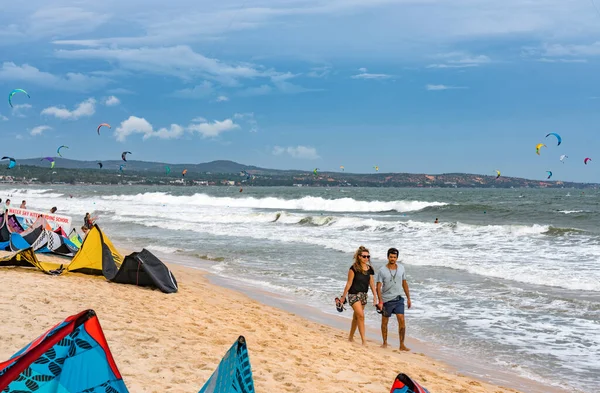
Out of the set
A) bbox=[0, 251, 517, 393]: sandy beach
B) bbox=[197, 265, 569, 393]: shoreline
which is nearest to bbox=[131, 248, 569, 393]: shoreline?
bbox=[197, 265, 569, 393]: shoreline

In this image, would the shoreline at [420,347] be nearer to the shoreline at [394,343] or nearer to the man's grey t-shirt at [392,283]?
the shoreline at [394,343]

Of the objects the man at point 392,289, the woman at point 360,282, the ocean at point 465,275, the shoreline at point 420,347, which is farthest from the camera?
the ocean at point 465,275

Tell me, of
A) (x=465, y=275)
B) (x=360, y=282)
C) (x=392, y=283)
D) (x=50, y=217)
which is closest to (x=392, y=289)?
(x=392, y=283)

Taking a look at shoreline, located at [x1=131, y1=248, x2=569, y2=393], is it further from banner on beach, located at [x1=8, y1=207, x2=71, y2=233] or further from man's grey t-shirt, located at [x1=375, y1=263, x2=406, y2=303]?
banner on beach, located at [x1=8, y1=207, x2=71, y2=233]

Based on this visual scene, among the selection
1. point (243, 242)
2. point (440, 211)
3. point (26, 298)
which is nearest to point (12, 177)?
point (440, 211)

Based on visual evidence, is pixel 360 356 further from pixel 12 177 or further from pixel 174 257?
pixel 12 177

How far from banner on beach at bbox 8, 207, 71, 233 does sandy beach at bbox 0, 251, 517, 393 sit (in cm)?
481

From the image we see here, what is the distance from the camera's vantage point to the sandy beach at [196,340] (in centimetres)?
532

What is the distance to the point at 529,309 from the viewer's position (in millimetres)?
10117

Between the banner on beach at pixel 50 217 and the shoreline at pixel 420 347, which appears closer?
the shoreline at pixel 420 347

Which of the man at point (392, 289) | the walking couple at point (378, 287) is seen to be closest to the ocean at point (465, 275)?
the man at point (392, 289)

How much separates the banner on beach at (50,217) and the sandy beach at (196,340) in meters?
4.81

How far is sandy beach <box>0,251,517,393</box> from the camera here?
532cm

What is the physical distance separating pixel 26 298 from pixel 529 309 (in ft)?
26.4
